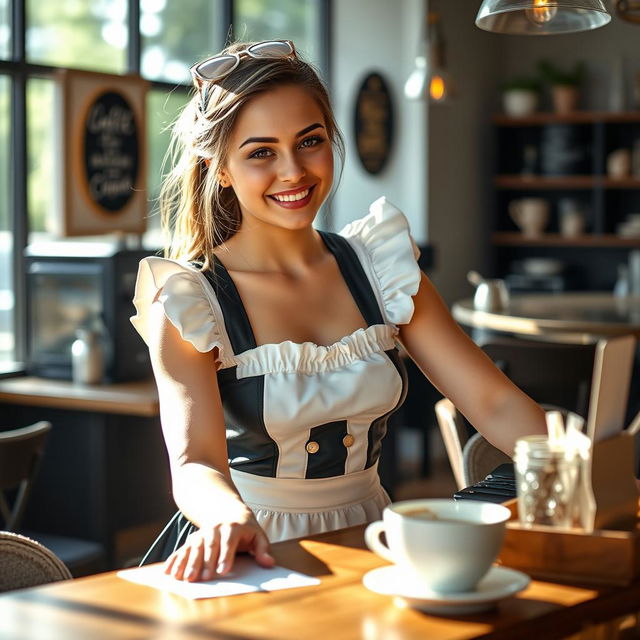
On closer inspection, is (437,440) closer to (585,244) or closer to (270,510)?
(585,244)

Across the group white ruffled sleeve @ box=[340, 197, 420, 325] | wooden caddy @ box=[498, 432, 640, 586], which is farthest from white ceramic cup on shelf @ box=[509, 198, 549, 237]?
wooden caddy @ box=[498, 432, 640, 586]

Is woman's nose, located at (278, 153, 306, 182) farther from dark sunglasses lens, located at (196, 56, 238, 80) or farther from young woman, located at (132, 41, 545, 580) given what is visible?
dark sunglasses lens, located at (196, 56, 238, 80)

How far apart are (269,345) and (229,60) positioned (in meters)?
0.50

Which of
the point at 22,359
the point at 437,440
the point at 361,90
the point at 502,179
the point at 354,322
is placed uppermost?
the point at 361,90

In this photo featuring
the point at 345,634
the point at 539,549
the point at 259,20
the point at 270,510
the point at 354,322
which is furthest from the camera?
the point at 259,20

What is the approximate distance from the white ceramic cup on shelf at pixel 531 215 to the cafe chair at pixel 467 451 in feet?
15.5

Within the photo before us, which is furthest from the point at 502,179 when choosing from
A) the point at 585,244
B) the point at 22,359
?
the point at 22,359

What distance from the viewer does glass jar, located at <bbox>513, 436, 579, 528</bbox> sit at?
1.25m

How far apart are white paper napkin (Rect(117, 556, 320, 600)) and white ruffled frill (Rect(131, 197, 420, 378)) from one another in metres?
0.53

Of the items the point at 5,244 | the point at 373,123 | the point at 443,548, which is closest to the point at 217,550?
the point at 443,548

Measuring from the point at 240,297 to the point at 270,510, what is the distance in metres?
0.37

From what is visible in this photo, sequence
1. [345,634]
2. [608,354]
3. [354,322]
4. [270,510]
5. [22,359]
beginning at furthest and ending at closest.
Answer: [22,359] → [354,322] → [270,510] → [608,354] → [345,634]

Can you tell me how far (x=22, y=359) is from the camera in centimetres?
466

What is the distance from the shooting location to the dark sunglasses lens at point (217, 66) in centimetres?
197
